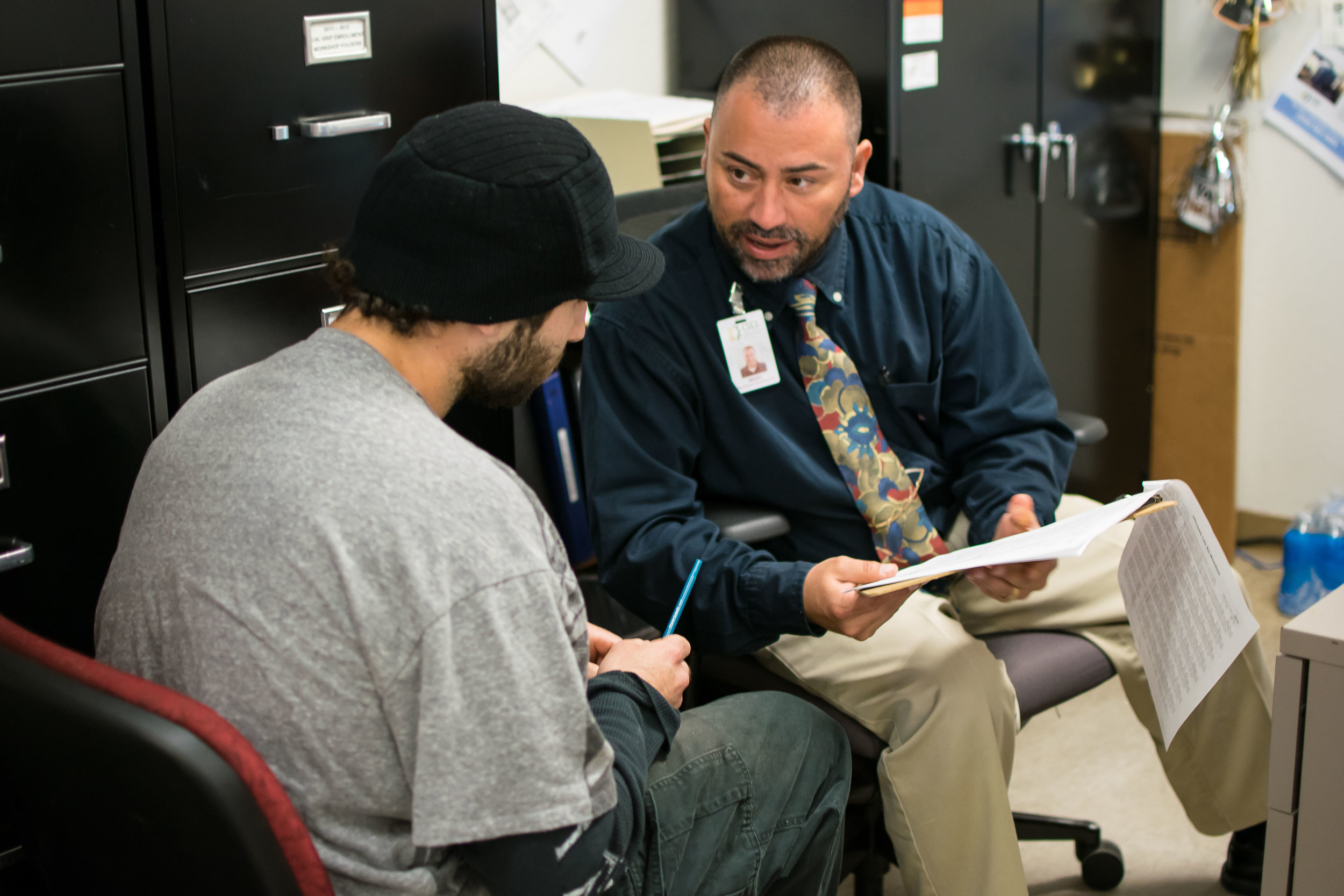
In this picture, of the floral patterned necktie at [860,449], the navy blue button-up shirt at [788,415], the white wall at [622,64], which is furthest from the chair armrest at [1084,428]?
the white wall at [622,64]

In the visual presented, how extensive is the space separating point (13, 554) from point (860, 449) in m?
1.07

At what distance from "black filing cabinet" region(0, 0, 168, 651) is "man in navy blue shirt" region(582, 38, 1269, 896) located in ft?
1.94

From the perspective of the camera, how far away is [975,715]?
1.58 metres

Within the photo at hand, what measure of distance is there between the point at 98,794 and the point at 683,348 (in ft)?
3.33

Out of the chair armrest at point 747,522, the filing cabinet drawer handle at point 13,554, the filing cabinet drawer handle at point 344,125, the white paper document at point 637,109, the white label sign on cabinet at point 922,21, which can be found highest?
the white label sign on cabinet at point 922,21

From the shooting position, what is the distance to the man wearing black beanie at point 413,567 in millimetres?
972

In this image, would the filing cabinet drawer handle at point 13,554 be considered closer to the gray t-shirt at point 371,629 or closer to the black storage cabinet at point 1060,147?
the gray t-shirt at point 371,629

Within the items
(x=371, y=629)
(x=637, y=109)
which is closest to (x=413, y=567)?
(x=371, y=629)

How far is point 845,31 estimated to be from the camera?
258cm

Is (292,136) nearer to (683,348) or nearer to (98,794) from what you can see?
(683,348)

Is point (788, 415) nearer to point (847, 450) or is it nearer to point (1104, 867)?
point (847, 450)

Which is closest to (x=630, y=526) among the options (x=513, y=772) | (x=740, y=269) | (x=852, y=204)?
(x=740, y=269)

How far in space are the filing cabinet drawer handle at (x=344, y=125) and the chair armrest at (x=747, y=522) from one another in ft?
2.32

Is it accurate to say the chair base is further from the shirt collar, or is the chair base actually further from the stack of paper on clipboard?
the shirt collar
